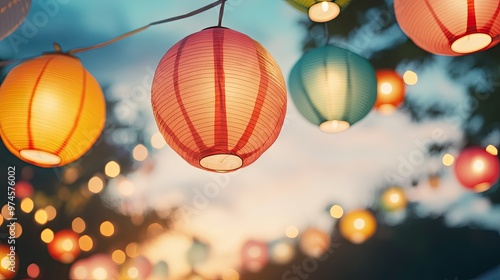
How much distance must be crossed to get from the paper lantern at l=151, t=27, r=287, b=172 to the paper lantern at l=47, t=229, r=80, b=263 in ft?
22.1

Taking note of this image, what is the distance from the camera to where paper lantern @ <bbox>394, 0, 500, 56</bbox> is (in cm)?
205

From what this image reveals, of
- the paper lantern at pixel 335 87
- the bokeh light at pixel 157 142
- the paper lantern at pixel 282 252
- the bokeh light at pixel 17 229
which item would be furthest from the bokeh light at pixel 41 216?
the paper lantern at pixel 335 87

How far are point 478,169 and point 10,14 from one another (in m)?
3.74

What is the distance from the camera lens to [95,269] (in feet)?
27.3

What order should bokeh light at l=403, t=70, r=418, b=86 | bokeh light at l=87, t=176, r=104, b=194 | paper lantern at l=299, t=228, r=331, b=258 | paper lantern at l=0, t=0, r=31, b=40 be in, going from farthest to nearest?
paper lantern at l=299, t=228, r=331, b=258, bokeh light at l=87, t=176, r=104, b=194, bokeh light at l=403, t=70, r=418, b=86, paper lantern at l=0, t=0, r=31, b=40

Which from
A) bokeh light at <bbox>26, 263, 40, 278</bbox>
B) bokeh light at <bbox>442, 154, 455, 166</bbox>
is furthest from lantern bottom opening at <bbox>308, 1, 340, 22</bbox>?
bokeh light at <bbox>26, 263, 40, 278</bbox>

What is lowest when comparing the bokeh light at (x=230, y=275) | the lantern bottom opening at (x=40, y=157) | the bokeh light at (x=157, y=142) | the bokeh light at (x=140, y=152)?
the bokeh light at (x=230, y=275)

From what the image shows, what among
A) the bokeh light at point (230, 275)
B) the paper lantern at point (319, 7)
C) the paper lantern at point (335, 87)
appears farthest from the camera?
the bokeh light at point (230, 275)

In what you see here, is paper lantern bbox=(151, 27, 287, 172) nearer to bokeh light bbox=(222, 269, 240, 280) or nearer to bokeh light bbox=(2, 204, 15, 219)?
bokeh light bbox=(2, 204, 15, 219)

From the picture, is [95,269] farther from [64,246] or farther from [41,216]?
[41,216]

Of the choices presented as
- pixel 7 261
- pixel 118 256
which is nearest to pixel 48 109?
pixel 7 261

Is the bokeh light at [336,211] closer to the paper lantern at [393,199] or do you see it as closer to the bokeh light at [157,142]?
the paper lantern at [393,199]

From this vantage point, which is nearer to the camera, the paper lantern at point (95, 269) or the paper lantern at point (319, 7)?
the paper lantern at point (319, 7)

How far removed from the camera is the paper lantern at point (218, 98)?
6.12 feet
